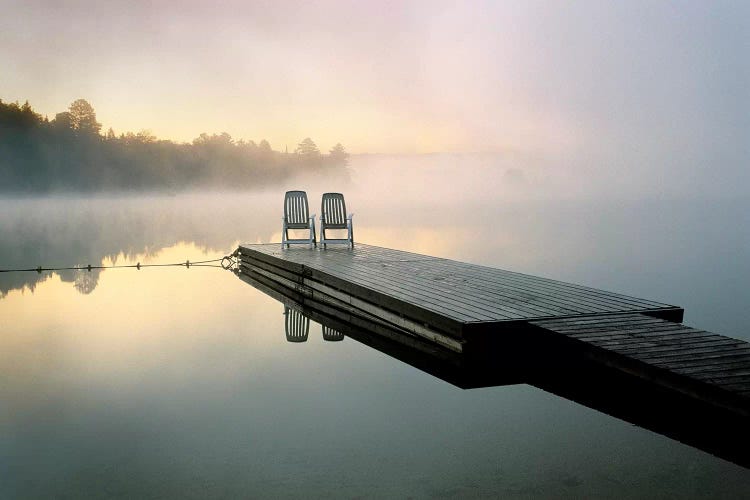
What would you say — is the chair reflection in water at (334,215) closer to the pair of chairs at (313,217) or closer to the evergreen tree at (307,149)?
the pair of chairs at (313,217)

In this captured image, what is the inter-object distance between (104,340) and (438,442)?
4.63 metres

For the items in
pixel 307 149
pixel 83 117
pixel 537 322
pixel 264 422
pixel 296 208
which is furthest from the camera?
pixel 307 149

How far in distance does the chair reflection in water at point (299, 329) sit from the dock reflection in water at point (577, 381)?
0.45 meters

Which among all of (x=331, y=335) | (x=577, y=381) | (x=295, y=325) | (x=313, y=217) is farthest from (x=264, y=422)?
(x=313, y=217)

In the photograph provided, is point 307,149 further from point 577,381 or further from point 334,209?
point 577,381

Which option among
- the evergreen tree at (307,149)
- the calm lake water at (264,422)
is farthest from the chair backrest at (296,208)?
the evergreen tree at (307,149)

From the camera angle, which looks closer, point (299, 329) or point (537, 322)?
point (537, 322)

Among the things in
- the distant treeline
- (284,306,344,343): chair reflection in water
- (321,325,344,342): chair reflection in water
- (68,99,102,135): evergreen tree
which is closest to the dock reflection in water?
(321,325,344,342): chair reflection in water

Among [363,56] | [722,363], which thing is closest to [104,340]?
[722,363]

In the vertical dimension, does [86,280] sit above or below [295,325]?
below

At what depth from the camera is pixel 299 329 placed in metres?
7.84

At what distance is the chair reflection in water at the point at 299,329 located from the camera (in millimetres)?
7229

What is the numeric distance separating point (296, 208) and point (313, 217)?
0.33m

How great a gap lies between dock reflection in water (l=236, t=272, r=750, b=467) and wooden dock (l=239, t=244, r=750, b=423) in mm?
35
